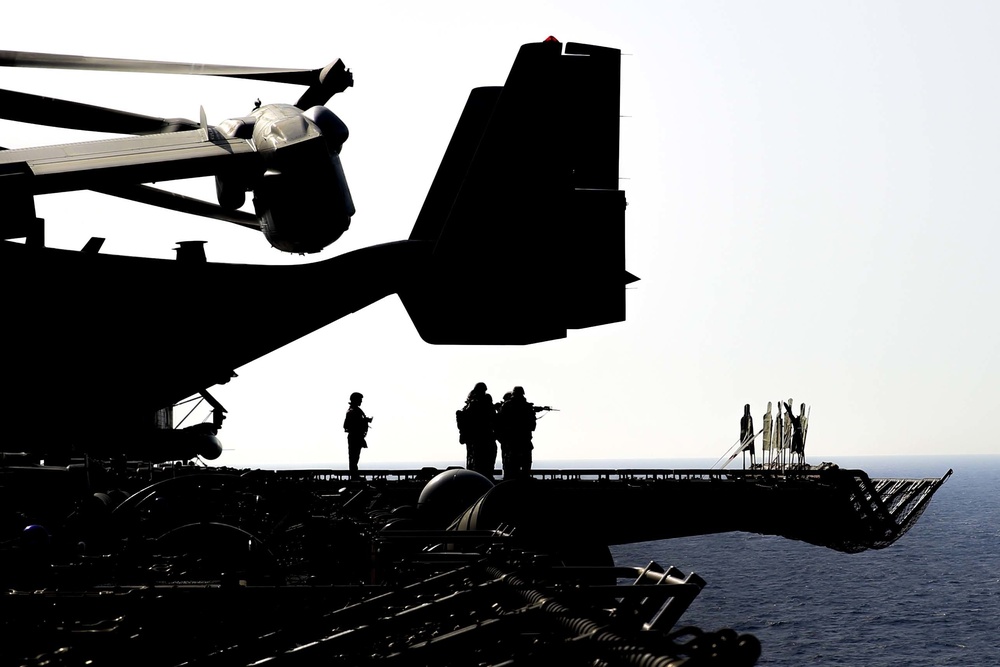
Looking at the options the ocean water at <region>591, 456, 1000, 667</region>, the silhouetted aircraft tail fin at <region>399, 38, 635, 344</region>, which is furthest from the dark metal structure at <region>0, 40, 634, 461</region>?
the ocean water at <region>591, 456, 1000, 667</region>

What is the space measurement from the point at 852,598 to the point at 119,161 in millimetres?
66491

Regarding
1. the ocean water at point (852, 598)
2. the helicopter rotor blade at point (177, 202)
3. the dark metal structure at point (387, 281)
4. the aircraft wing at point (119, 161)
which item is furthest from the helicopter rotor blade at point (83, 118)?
the ocean water at point (852, 598)

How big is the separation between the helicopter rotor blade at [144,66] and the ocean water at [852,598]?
1968cm

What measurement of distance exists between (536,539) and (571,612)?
9410 millimetres

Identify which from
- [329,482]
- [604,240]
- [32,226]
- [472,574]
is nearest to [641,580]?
[472,574]

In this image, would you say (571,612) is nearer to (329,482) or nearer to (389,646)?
(389,646)

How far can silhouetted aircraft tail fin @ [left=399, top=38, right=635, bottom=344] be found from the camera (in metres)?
22.3

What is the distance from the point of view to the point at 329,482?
3559cm

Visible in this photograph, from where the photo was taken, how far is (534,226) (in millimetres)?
22500

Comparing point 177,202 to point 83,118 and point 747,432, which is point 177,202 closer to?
point 83,118

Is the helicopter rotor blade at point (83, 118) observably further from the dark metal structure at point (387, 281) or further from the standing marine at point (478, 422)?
the standing marine at point (478, 422)

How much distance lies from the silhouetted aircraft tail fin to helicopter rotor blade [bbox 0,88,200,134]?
7224 millimetres

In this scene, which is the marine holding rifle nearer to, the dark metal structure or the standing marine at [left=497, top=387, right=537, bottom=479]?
the standing marine at [left=497, top=387, right=537, bottom=479]

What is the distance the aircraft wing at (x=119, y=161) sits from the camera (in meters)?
18.7
